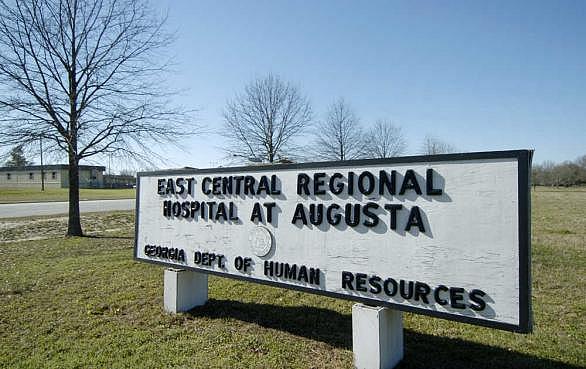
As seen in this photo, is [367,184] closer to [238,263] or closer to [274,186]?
[274,186]

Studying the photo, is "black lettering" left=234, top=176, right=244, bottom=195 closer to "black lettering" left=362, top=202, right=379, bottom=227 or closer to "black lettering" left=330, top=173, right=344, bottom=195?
"black lettering" left=330, top=173, right=344, bottom=195

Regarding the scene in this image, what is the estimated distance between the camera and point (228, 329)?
14.2 ft

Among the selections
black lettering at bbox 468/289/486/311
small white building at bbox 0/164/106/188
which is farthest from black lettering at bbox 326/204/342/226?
small white building at bbox 0/164/106/188

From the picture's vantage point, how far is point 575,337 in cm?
400

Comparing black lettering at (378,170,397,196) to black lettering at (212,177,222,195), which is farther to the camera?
black lettering at (212,177,222,195)

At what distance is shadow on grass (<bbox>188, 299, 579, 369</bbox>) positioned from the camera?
344 centimetres

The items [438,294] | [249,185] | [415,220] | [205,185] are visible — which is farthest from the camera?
Answer: [205,185]

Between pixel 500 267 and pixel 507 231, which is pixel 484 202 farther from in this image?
pixel 500 267

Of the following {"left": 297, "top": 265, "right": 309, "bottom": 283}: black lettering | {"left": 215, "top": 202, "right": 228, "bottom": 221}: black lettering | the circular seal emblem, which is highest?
{"left": 215, "top": 202, "right": 228, "bottom": 221}: black lettering

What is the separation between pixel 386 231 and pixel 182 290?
2.88 metres

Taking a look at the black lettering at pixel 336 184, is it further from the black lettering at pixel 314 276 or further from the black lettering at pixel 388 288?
the black lettering at pixel 388 288

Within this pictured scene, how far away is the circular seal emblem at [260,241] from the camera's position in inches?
156

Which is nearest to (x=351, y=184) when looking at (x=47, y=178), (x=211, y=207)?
(x=211, y=207)

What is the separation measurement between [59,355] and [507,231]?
3892mm
